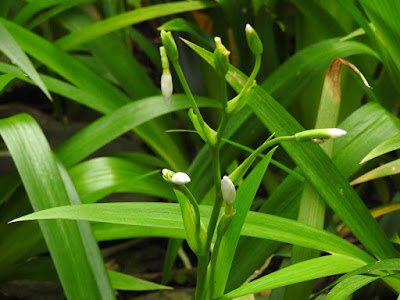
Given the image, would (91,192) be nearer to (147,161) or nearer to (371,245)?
(147,161)

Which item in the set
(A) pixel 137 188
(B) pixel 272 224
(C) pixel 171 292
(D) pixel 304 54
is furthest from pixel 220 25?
(B) pixel 272 224

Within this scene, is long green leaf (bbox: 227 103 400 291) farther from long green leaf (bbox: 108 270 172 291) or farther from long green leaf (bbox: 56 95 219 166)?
long green leaf (bbox: 56 95 219 166)

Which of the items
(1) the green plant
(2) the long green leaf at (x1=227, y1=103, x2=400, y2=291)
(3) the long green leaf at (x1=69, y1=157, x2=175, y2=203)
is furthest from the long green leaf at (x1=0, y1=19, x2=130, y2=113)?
(2) the long green leaf at (x1=227, y1=103, x2=400, y2=291)

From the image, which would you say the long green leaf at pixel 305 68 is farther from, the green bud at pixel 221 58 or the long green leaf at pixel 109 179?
the green bud at pixel 221 58

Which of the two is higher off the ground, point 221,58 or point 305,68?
point 305,68

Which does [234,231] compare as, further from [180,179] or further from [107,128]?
[107,128]

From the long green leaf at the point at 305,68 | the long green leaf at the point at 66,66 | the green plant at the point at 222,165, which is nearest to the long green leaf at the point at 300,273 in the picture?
the green plant at the point at 222,165

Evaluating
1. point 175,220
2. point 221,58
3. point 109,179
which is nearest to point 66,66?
point 109,179
